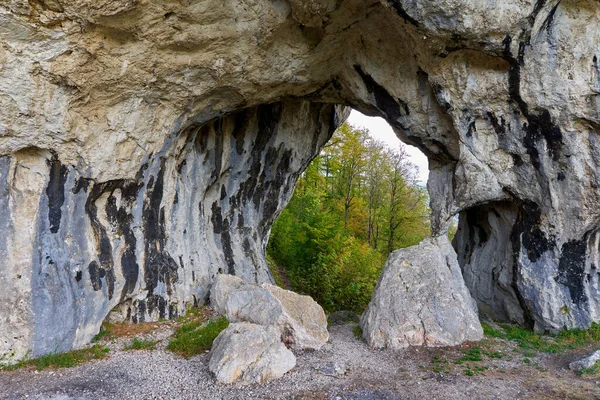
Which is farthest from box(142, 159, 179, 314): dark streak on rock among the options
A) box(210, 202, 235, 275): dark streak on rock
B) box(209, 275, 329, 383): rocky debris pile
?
box(210, 202, 235, 275): dark streak on rock

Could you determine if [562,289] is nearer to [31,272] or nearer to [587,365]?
[587,365]

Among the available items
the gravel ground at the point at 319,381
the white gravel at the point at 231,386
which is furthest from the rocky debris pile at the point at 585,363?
the white gravel at the point at 231,386

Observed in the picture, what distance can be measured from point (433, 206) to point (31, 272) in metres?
10.8

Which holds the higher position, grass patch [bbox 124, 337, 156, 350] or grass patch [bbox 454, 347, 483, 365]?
grass patch [bbox 454, 347, 483, 365]

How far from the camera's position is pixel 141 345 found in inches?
348

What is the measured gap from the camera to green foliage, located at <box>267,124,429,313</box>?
748 inches

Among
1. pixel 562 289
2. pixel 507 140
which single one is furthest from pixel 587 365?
pixel 507 140

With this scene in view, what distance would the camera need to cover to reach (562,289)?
10273 mm

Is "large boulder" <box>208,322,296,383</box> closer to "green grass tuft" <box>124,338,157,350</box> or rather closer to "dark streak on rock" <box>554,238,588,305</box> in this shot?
"green grass tuft" <box>124,338,157,350</box>

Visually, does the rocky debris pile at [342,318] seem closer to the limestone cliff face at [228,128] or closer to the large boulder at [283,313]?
the large boulder at [283,313]

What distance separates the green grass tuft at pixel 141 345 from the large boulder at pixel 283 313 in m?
1.91

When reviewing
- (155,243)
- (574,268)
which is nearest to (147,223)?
(155,243)

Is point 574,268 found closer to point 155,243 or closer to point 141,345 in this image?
point 141,345

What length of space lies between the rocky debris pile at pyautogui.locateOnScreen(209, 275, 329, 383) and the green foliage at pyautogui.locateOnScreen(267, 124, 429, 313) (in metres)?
7.57
